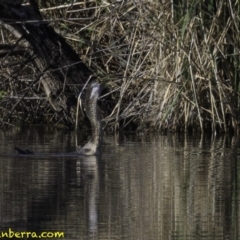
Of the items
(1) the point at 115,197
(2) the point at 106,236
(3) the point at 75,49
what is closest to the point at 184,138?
(3) the point at 75,49

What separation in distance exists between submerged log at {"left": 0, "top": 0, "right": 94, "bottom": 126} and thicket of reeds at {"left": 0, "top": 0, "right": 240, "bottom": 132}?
1.37 ft

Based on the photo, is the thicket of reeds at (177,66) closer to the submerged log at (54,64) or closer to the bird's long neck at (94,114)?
the submerged log at (54,64)

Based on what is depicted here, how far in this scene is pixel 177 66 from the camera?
12688 mm

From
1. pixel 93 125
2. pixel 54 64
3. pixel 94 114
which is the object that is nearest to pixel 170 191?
pixel 93 125

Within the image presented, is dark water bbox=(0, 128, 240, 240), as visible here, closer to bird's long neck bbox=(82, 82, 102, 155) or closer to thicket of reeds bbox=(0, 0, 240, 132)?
bird's long neck bbox=(82, 82, 102, 155)

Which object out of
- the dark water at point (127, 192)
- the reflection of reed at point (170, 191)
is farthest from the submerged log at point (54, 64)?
the reflection of reed at point (170, 191)

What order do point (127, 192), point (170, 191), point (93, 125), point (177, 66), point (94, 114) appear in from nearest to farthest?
point (127, 192) < point (170, 191) < point (93, 125) < point (94, 114) < point (177, 66)

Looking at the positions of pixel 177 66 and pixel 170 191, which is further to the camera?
pixel 177 66

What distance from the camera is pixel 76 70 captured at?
45.4 feet

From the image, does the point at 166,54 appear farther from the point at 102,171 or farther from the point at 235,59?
the point at 102,171

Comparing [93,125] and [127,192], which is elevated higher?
[93,125]

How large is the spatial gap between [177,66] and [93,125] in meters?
2.29

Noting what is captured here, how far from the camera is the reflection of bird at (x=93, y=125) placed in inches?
405

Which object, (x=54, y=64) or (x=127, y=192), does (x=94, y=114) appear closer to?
(x=54, y=64)
